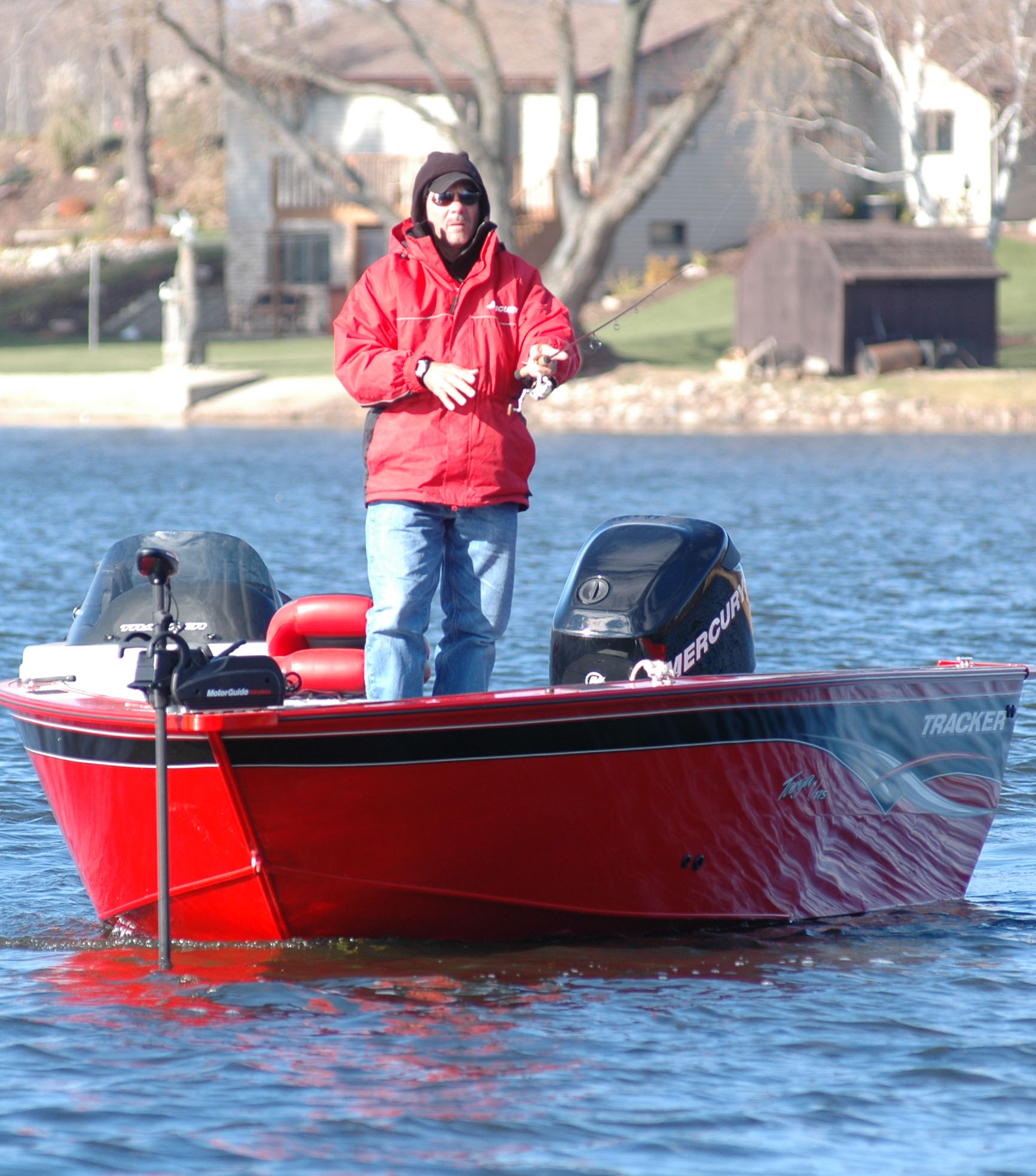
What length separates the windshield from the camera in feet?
22.4

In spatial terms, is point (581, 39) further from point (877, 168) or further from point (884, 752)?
point (884, 752)

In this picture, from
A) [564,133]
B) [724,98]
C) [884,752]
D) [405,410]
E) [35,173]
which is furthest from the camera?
[35,173]

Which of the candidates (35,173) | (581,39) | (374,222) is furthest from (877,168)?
(35,173)

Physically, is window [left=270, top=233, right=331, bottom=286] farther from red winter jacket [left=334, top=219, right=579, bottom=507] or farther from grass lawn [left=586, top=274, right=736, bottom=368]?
red winter jacket [left=334, top=219, right=579, bottom=507]

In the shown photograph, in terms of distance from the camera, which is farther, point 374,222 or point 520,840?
point 374,222

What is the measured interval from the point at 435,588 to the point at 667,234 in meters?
41.2

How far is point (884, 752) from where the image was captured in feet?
20.6

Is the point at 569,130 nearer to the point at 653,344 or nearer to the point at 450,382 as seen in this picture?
the point at 653,344

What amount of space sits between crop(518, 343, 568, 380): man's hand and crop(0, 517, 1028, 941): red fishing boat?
0.91 meters

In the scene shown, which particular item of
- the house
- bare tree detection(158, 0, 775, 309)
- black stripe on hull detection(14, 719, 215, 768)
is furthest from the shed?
black stripe on hull detection(14, 719, 215, 768)

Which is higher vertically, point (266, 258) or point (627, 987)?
point (266, 258)

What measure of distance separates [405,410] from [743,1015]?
199cm

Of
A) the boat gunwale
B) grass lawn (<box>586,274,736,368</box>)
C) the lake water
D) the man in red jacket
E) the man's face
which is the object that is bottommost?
the lake water

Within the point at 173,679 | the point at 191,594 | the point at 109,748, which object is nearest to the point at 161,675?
the point at 173,679
